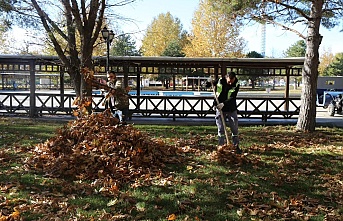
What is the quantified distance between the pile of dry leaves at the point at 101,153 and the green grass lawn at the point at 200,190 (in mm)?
205

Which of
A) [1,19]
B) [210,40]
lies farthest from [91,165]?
[210,40]

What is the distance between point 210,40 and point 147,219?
101ft

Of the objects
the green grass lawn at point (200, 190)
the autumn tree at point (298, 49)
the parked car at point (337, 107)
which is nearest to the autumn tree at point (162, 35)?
the autumn tree at point (298, 49)

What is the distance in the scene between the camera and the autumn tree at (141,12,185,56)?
4256cm

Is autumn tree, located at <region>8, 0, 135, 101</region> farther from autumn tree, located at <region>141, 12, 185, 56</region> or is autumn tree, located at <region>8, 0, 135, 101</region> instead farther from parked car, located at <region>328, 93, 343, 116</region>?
autumn tree, located at <region>141, 12, 185, 56</region>

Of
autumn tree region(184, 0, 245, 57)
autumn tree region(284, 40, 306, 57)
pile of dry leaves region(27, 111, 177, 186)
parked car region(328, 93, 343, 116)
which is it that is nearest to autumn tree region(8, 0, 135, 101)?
pile of dry leaves region(27, 111, 177, 186)

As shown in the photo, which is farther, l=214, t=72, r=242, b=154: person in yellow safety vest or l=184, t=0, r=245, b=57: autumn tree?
l=184, t=0, r=245, b=57: autumn tree

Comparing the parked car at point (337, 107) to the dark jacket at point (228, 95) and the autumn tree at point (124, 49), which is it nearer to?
the dark jacket at point (228, 95)

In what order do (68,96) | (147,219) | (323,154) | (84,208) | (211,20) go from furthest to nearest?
(211,20) → (68,96) → (323,154) → (84,208) → (147,219)

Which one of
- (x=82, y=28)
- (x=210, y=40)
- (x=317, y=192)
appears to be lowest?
(x=317, y=192)

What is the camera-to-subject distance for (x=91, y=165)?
558 cm

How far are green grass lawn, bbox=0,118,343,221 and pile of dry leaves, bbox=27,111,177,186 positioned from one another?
205mm

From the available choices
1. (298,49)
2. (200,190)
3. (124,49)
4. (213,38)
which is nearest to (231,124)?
(200,190)

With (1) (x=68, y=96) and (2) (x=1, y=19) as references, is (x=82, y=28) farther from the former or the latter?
(1) (x=68, y=96)
